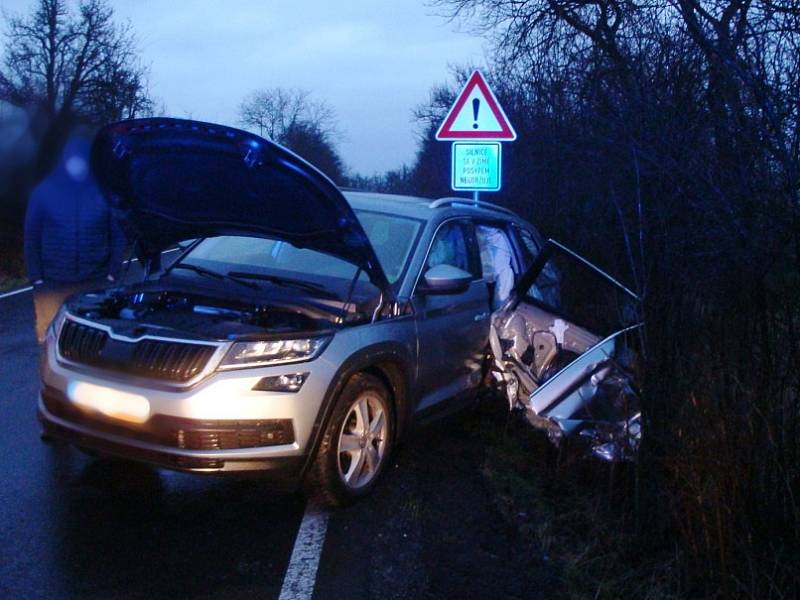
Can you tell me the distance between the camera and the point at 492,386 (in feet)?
21.6

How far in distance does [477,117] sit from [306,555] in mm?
5726

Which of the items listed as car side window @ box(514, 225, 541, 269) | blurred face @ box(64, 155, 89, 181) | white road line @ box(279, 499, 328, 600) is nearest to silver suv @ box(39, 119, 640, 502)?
white road line @ box(279, 499, 328, 600)

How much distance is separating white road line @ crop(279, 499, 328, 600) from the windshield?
150 centimetres

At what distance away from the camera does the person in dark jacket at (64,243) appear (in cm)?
683

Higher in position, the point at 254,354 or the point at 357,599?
the point at 254,354

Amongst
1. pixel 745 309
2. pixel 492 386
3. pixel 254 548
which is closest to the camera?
pixel 745 309

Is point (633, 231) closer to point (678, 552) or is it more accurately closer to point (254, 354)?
point (678, 552)

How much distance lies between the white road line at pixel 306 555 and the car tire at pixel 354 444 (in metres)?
0.11

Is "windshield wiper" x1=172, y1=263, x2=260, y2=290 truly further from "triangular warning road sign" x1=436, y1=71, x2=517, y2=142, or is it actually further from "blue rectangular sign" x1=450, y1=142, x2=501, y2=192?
"blue rectangular sign" x1=450, y1=142, x2=501, y2=192

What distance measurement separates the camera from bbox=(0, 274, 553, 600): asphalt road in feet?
13.5

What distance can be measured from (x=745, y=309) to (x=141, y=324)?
290 cm

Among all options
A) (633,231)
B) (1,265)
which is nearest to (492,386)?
(633,231)

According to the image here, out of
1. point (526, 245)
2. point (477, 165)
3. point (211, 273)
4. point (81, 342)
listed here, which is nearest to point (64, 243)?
point (211, 273)

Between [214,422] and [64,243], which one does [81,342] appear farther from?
[64,243]
